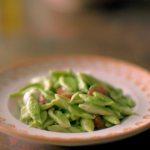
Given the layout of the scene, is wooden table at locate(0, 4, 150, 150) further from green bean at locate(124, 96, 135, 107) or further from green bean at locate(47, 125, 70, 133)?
green bean at locate(47, 125, 70, 133)

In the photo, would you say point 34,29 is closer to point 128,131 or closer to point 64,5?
point 64,5

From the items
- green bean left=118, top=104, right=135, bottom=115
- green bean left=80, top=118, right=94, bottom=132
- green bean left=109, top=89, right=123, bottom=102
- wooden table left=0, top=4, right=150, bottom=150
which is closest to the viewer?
green bean left=80, top=118, right=94, bottom=132

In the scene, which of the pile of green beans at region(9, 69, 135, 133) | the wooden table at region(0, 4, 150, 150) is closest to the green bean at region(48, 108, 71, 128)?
the pile of green beans at region(9, 69, 135, 133)

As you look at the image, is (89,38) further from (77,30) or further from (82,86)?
(82,86)

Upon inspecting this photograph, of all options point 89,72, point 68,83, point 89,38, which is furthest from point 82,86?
point 89,38

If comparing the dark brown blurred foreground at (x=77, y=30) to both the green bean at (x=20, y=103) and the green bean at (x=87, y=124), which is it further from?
the green bean at (x=87, y=124)

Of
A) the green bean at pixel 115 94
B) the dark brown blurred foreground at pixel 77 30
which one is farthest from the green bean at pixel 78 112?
the dark brown blurred foreground at pixel 77 30

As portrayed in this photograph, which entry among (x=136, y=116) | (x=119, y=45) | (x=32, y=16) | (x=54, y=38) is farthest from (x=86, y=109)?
(x=32, y=16)
